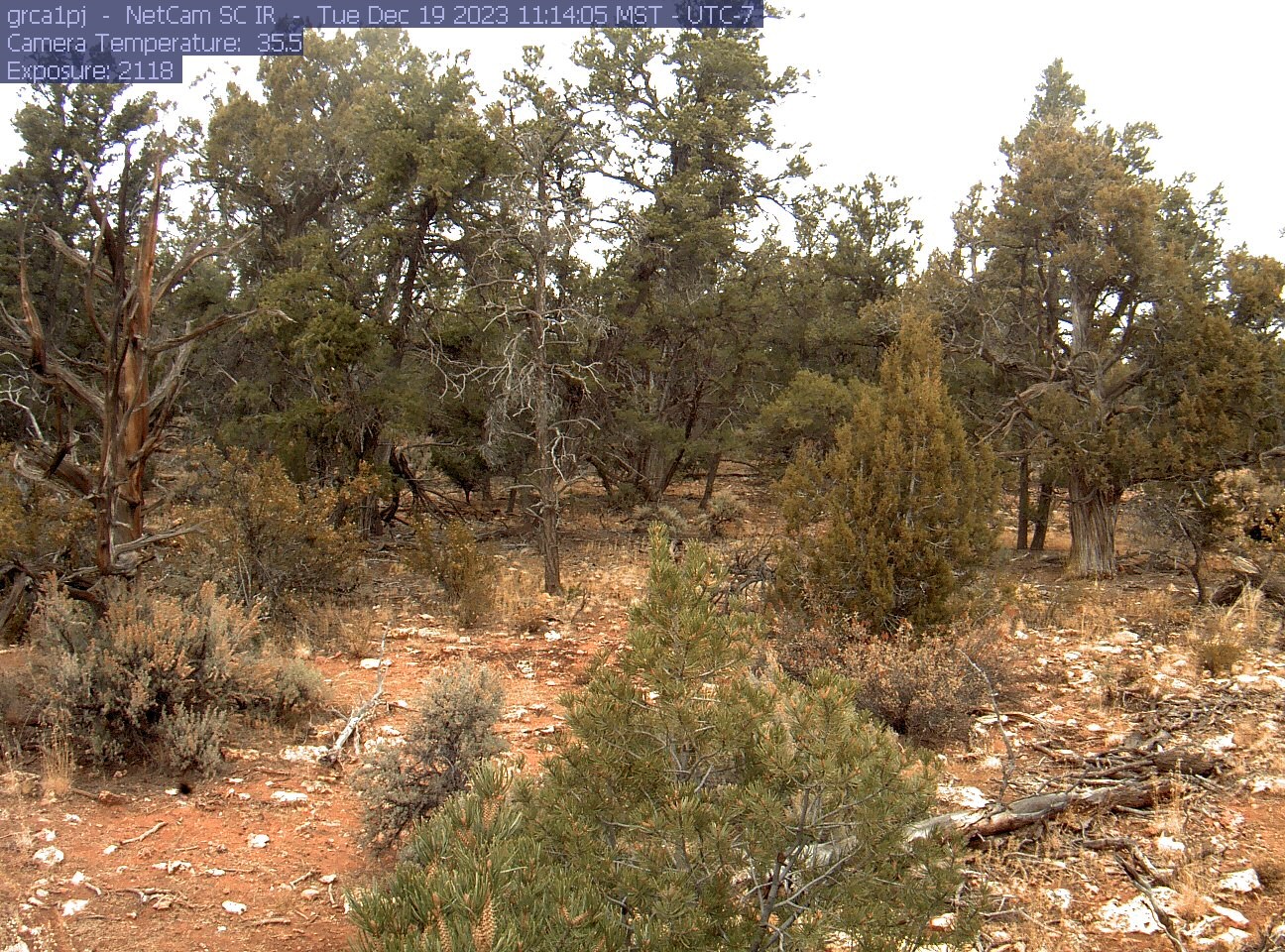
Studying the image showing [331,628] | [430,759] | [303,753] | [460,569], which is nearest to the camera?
[430,759]

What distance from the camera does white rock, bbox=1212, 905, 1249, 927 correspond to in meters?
4.18

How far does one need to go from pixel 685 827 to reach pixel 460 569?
8.95 m

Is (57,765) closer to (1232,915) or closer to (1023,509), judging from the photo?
(1232,915)

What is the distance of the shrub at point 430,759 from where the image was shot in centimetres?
482

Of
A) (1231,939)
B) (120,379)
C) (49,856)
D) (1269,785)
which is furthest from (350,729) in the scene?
(1269,785)

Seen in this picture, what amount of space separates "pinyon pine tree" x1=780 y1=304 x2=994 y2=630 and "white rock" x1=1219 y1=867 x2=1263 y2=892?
3.56 metres

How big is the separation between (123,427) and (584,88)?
12.8m

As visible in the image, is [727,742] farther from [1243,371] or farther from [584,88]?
[584,88]

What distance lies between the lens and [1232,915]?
→ 13.9 ft

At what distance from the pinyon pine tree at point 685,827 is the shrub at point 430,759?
5.69ft

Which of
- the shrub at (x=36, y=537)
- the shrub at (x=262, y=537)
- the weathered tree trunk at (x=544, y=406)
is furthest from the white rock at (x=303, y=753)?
the weathered tree trunk at (x=544, y=406)

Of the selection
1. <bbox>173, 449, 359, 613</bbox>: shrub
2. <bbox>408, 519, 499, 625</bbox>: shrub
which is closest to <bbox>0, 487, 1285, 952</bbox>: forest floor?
<bbox>173, 449, 359, 613</bbox>: shrub

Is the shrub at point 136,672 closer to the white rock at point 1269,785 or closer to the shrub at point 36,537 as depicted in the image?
Result: the shrub at point 36,537

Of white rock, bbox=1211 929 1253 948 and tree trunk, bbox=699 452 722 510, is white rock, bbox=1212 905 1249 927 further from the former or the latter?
tree trunk, bbox=699 452 722 510
